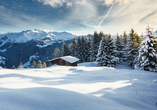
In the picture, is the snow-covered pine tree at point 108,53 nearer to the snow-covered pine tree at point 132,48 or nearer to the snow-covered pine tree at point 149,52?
the snow-covered pine tree at point 132,48

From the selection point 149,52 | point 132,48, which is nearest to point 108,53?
point 132,48

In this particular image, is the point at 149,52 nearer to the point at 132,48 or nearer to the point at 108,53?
the point at 108,53

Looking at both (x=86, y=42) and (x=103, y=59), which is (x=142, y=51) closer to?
(x=103, y=59)

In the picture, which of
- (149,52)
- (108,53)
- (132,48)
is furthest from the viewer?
(132,48)

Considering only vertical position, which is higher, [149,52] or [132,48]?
[132,48]

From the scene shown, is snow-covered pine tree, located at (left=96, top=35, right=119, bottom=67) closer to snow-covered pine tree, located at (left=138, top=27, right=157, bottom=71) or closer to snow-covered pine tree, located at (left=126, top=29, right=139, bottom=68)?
snow-covered pine tree, located at (left=126, top=29, right=139, bottom=68)

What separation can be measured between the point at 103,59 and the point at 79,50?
57.0ft

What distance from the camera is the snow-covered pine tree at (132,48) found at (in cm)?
2459

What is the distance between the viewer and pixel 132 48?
25406mm

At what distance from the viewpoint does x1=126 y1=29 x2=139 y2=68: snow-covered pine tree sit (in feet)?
80.7

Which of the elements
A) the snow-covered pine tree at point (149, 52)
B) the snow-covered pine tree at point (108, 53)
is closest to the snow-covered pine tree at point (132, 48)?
the snow-covered pine tree at point (108, 53)

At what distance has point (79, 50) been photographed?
132 feet

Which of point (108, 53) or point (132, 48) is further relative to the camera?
point (132, 48)

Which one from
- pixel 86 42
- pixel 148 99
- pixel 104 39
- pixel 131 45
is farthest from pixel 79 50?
pixel 148 99
